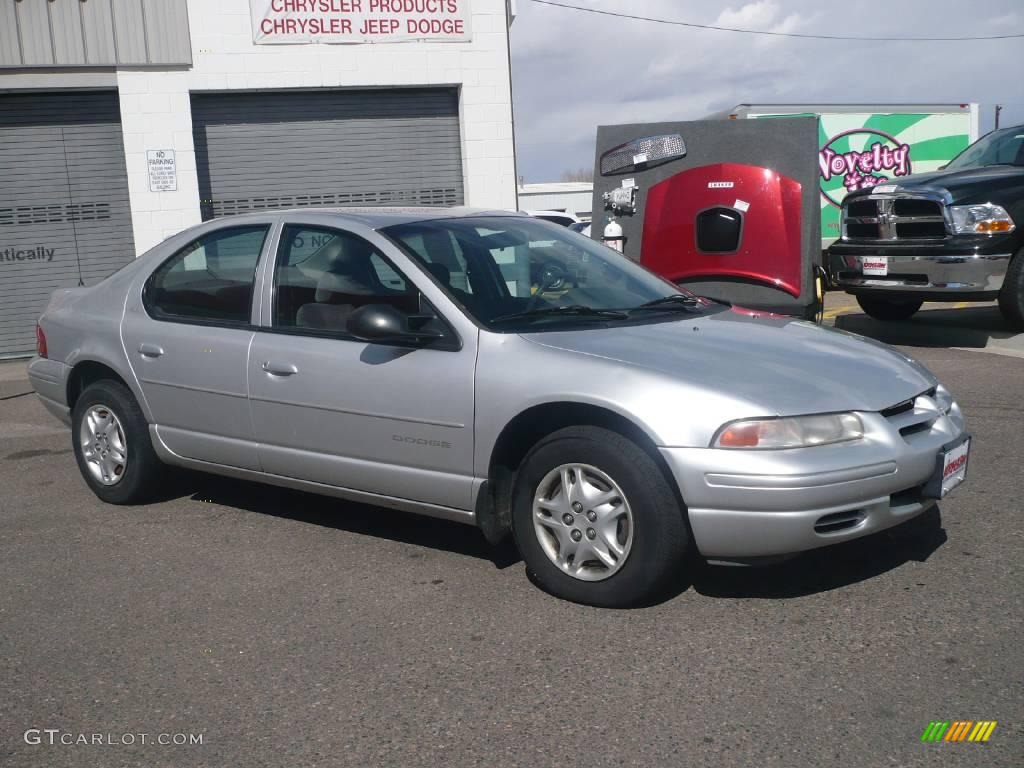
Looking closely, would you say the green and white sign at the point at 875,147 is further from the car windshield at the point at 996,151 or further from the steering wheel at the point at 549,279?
the steering wheel at the point at 549,279

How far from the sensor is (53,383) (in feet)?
19.5

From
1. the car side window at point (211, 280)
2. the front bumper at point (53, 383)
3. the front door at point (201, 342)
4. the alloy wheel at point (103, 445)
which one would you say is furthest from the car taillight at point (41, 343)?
the car side window at point (211, 280)

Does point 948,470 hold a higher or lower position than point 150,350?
lower

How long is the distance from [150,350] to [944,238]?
24.5 ft

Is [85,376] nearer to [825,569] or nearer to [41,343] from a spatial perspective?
[41,343]

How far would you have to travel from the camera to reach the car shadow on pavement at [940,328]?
10500 mm

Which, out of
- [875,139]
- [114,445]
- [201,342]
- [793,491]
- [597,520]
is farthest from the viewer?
[875,139]

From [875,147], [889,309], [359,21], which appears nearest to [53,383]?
[359,21]

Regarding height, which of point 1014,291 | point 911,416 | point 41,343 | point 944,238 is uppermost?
point 944,238

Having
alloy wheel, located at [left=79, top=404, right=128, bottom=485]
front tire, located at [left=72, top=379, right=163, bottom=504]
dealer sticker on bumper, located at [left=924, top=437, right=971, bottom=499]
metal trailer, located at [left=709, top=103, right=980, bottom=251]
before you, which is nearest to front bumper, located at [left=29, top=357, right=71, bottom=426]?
front tire, located at [left=72, top=379, right=163, bottom=504]

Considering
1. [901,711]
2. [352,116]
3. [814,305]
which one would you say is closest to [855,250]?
[814,305]

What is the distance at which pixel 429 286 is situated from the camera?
4430mm

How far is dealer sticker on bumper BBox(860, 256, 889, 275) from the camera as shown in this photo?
33.8ft

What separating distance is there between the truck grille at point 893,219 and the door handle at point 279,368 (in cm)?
730
